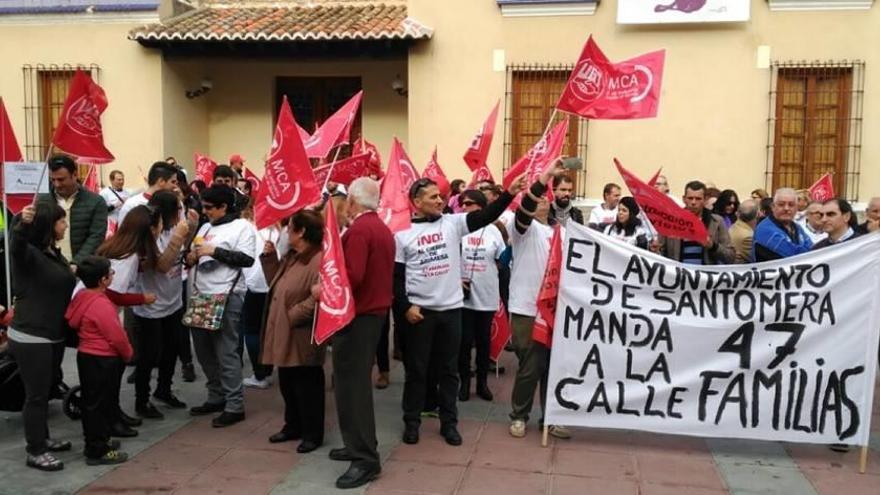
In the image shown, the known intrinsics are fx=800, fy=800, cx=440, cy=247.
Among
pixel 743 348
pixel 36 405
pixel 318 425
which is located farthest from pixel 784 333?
pixel 36 405

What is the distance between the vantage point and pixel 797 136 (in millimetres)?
12125

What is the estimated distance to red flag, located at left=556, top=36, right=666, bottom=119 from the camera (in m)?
6.41

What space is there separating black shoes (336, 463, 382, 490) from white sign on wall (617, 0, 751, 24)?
9.18 meters

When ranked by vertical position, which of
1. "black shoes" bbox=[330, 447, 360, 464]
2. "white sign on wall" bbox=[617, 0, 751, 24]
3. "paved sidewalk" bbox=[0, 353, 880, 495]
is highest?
"white sign on wall" bbox=[617, 0, 751, 24]

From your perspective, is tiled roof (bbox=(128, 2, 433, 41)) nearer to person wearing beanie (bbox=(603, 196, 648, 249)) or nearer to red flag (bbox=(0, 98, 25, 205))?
person wearing beanie (bbox=(603, 196, 648, 249))

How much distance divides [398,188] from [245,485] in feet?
7.72

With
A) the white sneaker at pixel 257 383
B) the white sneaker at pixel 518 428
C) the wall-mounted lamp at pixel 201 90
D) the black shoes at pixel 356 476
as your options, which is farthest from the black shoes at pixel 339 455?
the wall-mounted lamp at pixel 201 90

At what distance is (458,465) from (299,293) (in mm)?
1555

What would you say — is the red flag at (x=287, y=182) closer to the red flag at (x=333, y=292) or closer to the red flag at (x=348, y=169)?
the red flag at (x=333, y=292)

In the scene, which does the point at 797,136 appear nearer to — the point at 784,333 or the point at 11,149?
the point at 784,333

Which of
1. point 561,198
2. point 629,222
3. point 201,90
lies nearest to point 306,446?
point 561,198

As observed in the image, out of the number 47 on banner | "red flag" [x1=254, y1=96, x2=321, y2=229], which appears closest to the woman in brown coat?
"red flag" [x1=254, y1=96, x2=321, y2=229]

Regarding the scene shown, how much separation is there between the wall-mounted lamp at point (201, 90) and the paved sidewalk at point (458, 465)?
916cm

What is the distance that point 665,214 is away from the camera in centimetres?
582
